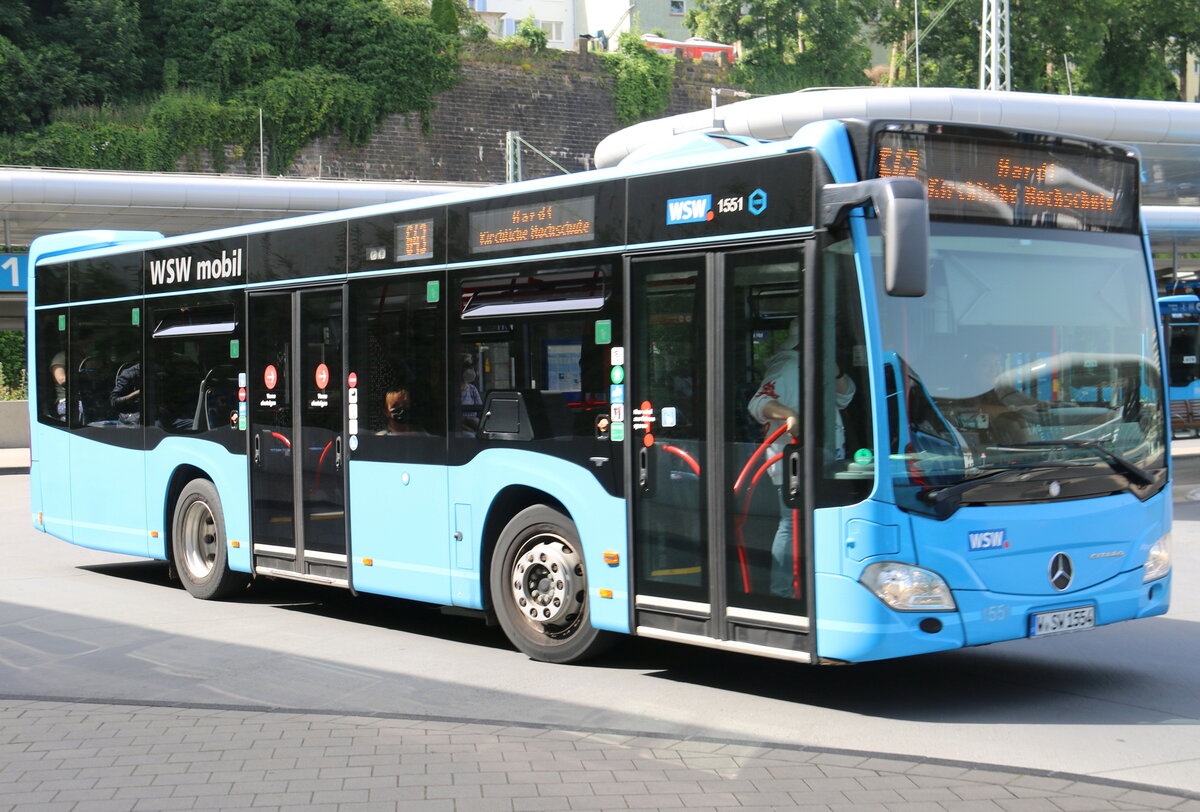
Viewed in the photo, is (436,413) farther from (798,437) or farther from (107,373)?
(107,373)

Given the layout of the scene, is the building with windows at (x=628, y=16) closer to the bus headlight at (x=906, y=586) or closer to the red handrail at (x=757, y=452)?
the red handrail at (x=757, y=452)

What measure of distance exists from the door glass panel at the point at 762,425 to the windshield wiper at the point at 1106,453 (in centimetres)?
104

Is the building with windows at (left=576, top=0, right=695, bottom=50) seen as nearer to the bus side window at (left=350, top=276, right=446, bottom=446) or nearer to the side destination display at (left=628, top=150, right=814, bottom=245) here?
the bus side window at (left=350, top=276, right=446, bottom=446)

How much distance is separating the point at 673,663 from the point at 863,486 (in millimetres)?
2337

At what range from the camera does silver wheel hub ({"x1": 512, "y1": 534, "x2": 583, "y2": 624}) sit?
8266mm

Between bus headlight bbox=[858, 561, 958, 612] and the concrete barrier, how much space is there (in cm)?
2978

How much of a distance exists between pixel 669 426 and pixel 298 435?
147 inches

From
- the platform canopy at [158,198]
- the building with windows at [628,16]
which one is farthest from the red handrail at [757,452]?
the building with windows at [628,16]

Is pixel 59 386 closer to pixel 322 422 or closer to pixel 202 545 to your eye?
pixel 202 545

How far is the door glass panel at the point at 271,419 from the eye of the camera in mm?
10523

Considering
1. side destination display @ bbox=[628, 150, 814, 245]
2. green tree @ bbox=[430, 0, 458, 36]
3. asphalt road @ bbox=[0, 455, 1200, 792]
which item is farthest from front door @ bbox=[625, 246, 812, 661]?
green tree @ bbox=[430, 0, 458, 36]

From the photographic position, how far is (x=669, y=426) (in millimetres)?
7594

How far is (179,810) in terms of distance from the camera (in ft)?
18.2

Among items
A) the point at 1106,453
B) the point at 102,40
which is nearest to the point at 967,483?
the point at 1106,453
